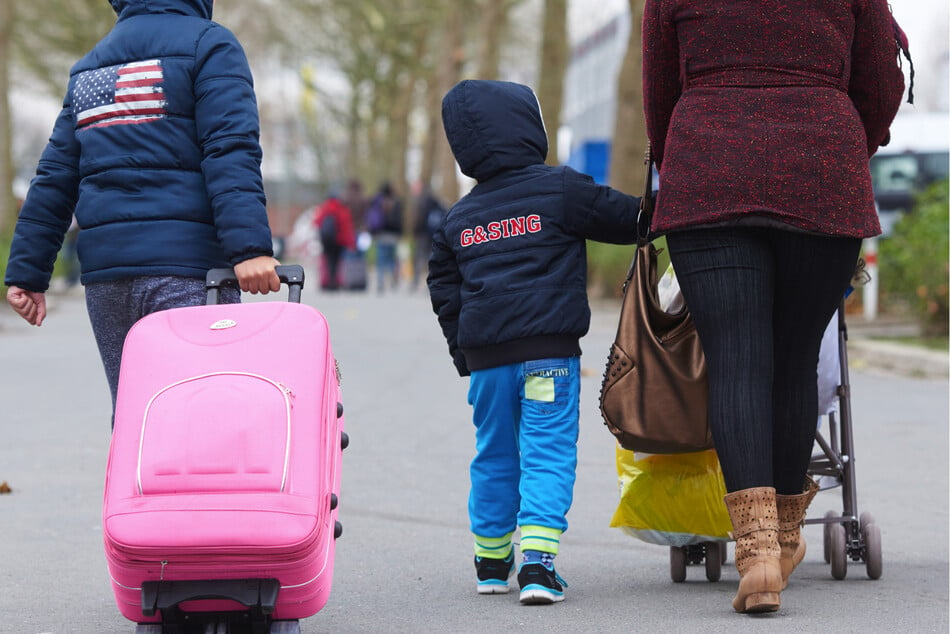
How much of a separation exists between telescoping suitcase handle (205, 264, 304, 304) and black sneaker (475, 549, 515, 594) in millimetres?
1134

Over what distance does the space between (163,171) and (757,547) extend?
1761mm

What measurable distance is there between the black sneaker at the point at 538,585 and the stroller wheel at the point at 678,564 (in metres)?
0.47

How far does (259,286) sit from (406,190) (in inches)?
1737

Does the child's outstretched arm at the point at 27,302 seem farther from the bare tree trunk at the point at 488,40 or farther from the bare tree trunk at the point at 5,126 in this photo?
the bare tree trunk at the point at 488,40

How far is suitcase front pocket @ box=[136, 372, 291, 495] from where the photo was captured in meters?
3.45

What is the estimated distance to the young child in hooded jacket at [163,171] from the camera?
3.95 metres

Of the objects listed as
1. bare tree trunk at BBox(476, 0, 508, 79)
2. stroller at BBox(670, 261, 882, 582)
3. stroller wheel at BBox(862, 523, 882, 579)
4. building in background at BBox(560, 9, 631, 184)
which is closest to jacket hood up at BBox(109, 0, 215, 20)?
stroller at BBox(670, 261, 882, 582)

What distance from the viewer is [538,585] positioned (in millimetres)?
4391

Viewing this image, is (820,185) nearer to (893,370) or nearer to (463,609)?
(463,609)

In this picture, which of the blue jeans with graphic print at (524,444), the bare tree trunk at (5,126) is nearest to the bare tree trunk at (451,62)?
the bare tree trunk at (5,126)

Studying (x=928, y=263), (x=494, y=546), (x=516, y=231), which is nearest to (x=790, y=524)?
(x=494, y=546)

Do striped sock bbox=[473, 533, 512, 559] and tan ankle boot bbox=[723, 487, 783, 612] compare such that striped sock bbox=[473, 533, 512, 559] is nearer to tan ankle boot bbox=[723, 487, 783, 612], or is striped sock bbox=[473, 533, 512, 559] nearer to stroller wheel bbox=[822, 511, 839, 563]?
tan ankle boot bbox=[723, 487, 783, 612]

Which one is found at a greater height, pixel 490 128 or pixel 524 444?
pixel 490 128

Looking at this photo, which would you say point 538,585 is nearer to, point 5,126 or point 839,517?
point 839,517
